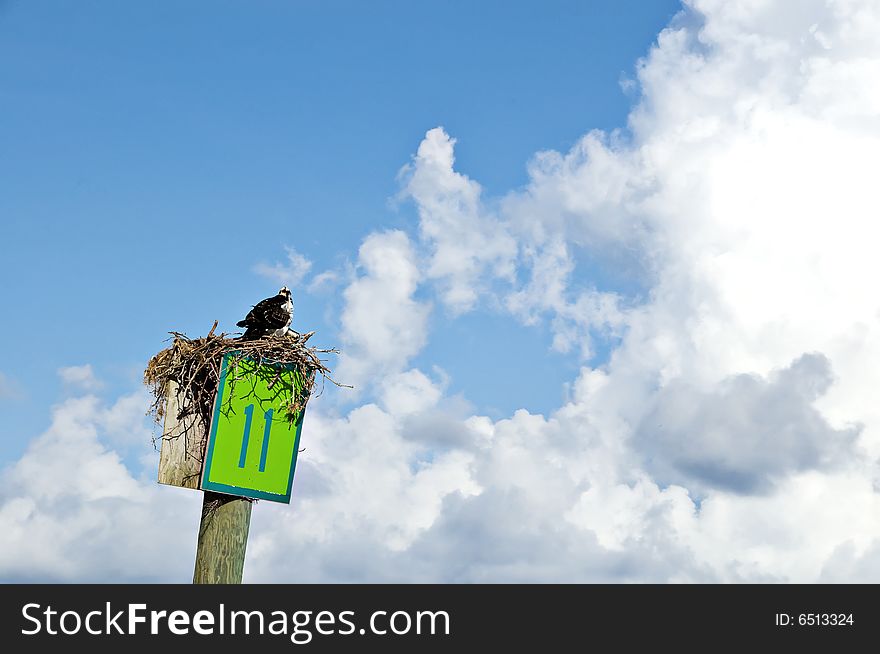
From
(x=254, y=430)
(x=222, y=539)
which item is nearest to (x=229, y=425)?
(x=254, y=430)

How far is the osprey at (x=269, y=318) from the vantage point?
7.98 metres

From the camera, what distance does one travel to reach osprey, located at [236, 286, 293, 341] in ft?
26.2

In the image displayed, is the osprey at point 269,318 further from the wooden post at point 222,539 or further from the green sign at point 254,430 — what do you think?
the wooden post at point 222,539

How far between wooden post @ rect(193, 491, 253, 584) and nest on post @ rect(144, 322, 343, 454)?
2.36ft

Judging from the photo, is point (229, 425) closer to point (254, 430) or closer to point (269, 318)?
point (254, 430)

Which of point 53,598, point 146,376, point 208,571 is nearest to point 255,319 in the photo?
point 146,376

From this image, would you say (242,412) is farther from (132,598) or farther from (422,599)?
(422,599)

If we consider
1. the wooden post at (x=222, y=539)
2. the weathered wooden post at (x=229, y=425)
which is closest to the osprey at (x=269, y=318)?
the weathered wooden post at (x=229, y=425)

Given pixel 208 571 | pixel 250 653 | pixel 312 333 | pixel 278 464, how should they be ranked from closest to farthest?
pixel 250 653, pixel 208 571, pixel 278 464, pixel 312 333

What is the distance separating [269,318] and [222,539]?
Answer: 6.50ft

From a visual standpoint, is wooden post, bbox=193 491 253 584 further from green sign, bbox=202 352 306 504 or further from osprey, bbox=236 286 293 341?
osprey, bbox=236 286 293 341

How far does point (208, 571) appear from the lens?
700 cm

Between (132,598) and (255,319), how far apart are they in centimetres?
254

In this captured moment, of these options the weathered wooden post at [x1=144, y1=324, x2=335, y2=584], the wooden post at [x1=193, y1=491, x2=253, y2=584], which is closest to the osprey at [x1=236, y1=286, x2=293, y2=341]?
the weathered wooden post at [x1=144, y1=324, x2=335, y2=584]
